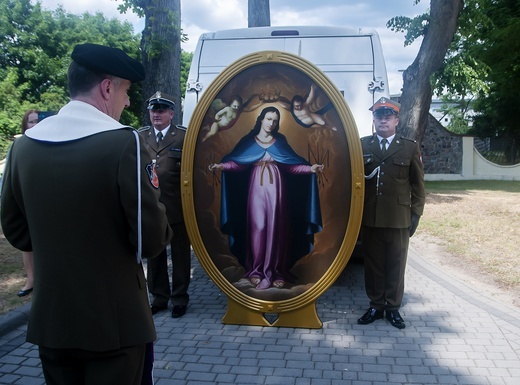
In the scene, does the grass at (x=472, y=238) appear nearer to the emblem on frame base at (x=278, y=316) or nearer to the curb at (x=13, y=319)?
the curb at (x=13, y=319)

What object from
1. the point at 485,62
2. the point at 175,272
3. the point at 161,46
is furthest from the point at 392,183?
the point at 485,62

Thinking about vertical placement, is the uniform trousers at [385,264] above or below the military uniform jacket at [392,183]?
below

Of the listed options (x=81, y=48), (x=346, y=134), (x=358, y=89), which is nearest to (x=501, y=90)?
(x=358, y=89)

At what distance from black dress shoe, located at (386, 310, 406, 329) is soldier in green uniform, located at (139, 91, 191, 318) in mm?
1793

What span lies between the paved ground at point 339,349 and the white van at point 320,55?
6.92 ft

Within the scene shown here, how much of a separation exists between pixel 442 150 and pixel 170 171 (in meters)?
18.5

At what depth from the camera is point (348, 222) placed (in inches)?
156

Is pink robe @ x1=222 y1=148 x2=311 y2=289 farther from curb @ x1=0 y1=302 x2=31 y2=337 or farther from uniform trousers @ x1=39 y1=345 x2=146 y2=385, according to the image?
uniform trousers @ x1=39 y1=345 x2=146 y2=385

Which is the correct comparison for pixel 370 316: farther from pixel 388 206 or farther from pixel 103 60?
pixel 103 60

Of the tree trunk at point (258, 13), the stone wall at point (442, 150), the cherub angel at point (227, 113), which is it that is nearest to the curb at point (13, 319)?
the cherub angel at point (227, 113)

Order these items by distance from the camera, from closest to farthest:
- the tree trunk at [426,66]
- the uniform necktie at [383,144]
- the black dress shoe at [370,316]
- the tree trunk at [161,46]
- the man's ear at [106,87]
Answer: the man's ear at [106,87], the uniform necktie at [383,144], the black dress shoe at [370,316], the tree trunk at [161,46], the tree trunk at [426,66]

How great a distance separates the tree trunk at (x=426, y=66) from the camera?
35.6ft

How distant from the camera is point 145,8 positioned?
293 inches

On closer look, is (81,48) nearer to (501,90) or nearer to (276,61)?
(276,61)
